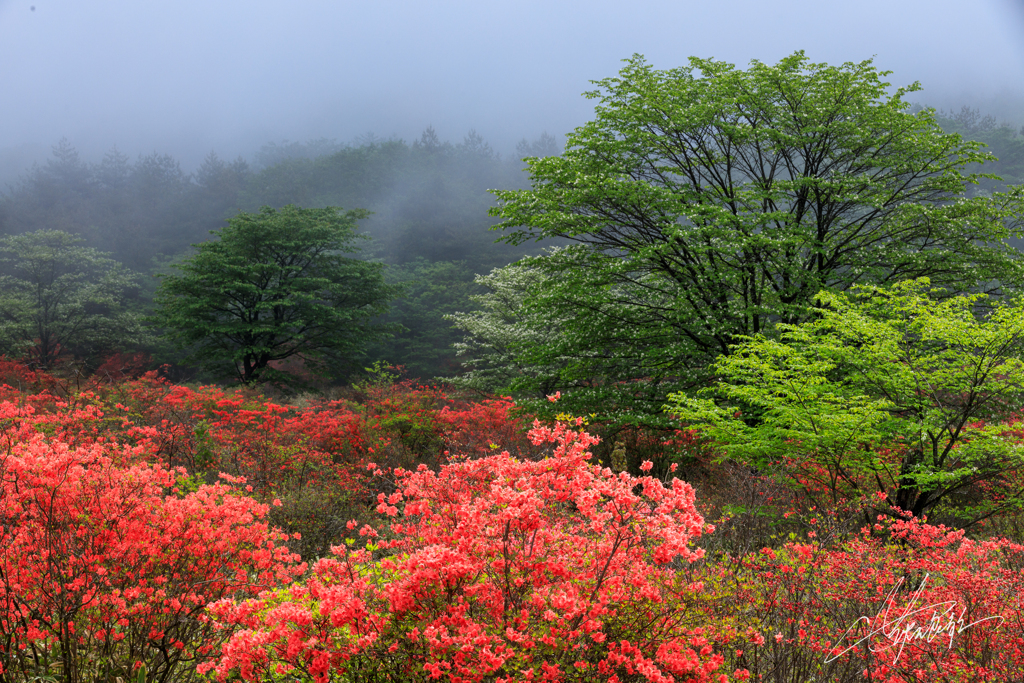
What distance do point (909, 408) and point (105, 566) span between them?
9312 mm

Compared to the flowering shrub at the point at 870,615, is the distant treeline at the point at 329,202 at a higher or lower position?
higher

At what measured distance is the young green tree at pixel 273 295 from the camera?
23.1 metres

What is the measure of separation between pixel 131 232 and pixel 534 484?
65751mm

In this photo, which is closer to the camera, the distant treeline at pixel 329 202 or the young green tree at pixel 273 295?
the young green tree at pixel 273 295

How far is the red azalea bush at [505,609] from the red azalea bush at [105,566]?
3.72ft

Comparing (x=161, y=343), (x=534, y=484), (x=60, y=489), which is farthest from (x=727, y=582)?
(x=161, y=343)

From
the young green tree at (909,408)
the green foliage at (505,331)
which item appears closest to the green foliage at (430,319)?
the green foliage at (505,331)

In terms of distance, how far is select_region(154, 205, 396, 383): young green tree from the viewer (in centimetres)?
2314

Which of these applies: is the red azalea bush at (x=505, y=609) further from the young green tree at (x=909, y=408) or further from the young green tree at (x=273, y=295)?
the young green tree at (x=273, y=295)

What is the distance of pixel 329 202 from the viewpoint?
187ft

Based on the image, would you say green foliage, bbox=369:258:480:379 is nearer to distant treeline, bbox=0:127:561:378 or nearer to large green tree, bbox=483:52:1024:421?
distant treeline, bbox=0:127:561:378

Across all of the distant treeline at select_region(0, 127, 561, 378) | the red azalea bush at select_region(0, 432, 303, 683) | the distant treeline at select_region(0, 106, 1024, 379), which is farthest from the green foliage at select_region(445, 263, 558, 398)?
A: the distant treeline at select_region(0, 127, 561, 378)

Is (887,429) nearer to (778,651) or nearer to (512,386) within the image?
(778,651)

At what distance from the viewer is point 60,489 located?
3803mm
